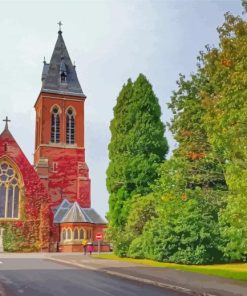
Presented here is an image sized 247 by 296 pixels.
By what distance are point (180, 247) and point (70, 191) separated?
32.6 metres

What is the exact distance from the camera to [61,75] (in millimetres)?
62250

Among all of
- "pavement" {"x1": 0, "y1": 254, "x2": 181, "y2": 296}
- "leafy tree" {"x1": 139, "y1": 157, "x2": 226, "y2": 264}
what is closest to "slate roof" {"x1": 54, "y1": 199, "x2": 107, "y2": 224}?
"leafy tree" {"x1": 139, "y1": 157, "x2": 226, "y2": 264}

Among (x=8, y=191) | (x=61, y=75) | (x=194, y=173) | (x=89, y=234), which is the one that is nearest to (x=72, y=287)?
(x=194, y=173)

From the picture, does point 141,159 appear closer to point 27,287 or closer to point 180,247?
point 180,247

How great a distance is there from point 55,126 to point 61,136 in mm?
1553

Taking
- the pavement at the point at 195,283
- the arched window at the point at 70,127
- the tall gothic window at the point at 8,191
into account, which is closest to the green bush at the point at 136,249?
the pavement at the point at 195,283

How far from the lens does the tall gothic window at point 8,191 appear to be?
162 feet

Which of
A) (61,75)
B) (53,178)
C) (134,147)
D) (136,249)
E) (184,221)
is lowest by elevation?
(136,249)

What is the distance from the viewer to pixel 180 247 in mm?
26375

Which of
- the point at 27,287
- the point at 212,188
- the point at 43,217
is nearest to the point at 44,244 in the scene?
the point at 43,217

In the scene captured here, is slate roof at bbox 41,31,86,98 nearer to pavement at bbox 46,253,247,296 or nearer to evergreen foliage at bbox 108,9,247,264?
evergreen foliage at bbox 108,9,247,264

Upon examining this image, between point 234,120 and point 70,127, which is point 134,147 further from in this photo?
point 70,127

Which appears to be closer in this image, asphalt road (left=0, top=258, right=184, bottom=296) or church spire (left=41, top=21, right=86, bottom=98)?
asphalt road (left=0, top=258, right=184, bottom=296)

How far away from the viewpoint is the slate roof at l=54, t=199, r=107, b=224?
162ft
